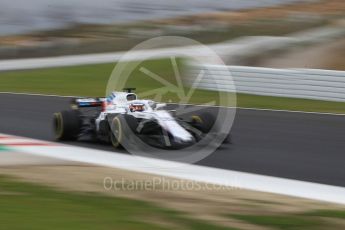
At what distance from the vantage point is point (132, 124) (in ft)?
31.6

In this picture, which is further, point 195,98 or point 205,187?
point 195,98

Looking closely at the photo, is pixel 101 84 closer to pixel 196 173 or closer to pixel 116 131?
pixel 116 131

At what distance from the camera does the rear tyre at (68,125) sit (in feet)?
35.1

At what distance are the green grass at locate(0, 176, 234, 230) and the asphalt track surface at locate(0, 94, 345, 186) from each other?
2497 millimetres

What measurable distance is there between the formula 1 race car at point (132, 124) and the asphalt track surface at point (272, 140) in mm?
245

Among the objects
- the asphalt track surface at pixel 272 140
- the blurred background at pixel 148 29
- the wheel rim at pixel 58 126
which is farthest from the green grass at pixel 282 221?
the blurred background at pixel 148 29

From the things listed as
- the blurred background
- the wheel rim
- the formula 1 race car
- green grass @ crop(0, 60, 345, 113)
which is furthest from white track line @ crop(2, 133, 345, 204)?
the blurred background

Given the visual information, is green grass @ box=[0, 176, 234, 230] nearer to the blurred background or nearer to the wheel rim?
the wheel rim

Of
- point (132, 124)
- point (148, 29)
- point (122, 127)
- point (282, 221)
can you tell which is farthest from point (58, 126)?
Answer: point (148, 29)

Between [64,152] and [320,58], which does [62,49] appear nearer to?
[320,58]

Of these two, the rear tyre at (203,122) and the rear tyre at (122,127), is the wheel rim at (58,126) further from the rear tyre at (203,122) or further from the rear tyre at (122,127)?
the rear tyre at (203,122)

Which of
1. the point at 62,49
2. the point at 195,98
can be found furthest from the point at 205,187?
the point at 62,49

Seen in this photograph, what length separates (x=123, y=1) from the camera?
3659cm

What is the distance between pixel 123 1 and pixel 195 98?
19.5 metres
